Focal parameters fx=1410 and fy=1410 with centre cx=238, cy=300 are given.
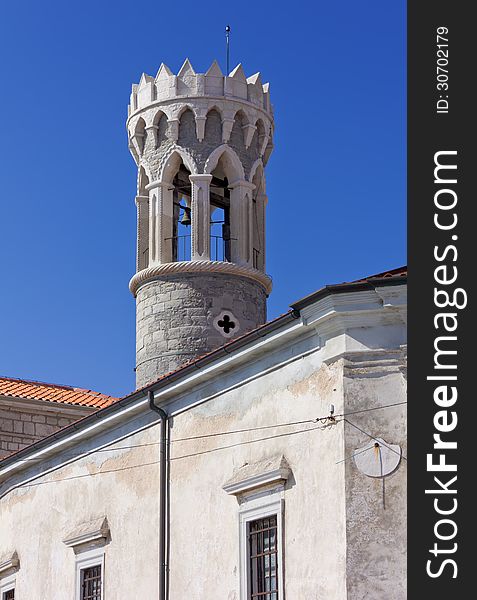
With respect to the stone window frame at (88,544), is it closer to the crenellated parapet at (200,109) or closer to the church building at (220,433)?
the church building at (220,433)

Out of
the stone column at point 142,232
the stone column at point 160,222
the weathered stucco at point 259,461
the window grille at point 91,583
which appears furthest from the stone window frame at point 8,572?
the stone column at point 142,232

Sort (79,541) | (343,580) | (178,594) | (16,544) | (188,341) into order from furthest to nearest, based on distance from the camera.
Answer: (188,341)
(16,544)
(79,541)
(178,594)
(343,580)

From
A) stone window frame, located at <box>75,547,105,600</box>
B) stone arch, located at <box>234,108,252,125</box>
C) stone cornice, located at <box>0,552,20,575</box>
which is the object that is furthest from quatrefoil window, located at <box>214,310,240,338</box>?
stone window frame, located at <box>75,547,105,600</box>

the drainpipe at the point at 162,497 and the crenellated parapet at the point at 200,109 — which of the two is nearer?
the drainpipe at the point at 162,497

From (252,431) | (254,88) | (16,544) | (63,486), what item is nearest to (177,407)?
(252,431)

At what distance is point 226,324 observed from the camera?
30.3 meters

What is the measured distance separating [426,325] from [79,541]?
1100 cm

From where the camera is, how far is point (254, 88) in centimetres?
3241

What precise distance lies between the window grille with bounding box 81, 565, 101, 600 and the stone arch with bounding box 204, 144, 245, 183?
10.4 meters

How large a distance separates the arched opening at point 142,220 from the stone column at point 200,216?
1509 mm

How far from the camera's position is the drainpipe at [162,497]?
70.4ft

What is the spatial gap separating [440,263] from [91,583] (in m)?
11.4

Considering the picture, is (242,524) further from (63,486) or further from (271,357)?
(63,486)

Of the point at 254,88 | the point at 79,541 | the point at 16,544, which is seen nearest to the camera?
the point at 79,541
